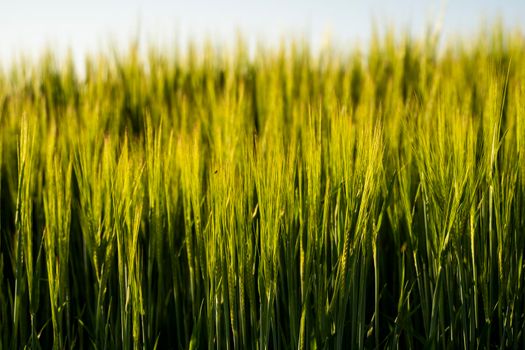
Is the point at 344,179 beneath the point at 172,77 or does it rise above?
beneath

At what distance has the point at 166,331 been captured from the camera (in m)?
1.25

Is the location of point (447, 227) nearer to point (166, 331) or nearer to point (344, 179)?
point (344, 179)

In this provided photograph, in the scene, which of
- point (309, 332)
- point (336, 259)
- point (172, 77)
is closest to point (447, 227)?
point (336, 259)

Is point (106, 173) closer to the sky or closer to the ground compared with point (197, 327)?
closer to the sky

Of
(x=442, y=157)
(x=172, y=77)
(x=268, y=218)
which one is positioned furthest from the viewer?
(x=172, y=77)

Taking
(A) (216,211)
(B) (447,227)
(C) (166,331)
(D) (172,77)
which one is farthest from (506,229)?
(D) (172,77)

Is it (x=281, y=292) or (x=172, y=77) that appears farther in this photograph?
(x=172, y=77)

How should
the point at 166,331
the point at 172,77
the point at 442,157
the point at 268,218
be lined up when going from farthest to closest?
the point at 172,77, the point at 166,331, the point at 442,157, the point at 268,218

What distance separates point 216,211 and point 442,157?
419 millimetres

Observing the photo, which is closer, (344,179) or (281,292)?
(344,179)

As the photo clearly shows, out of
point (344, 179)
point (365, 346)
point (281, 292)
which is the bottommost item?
point (365, 346)

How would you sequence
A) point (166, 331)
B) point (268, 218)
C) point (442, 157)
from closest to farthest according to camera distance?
1. point (268, 218)
2. point (442, 157)
3. point (166, 331)

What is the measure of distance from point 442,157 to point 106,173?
0.62m

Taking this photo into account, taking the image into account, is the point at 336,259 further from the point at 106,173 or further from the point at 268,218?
the point at 106,173
